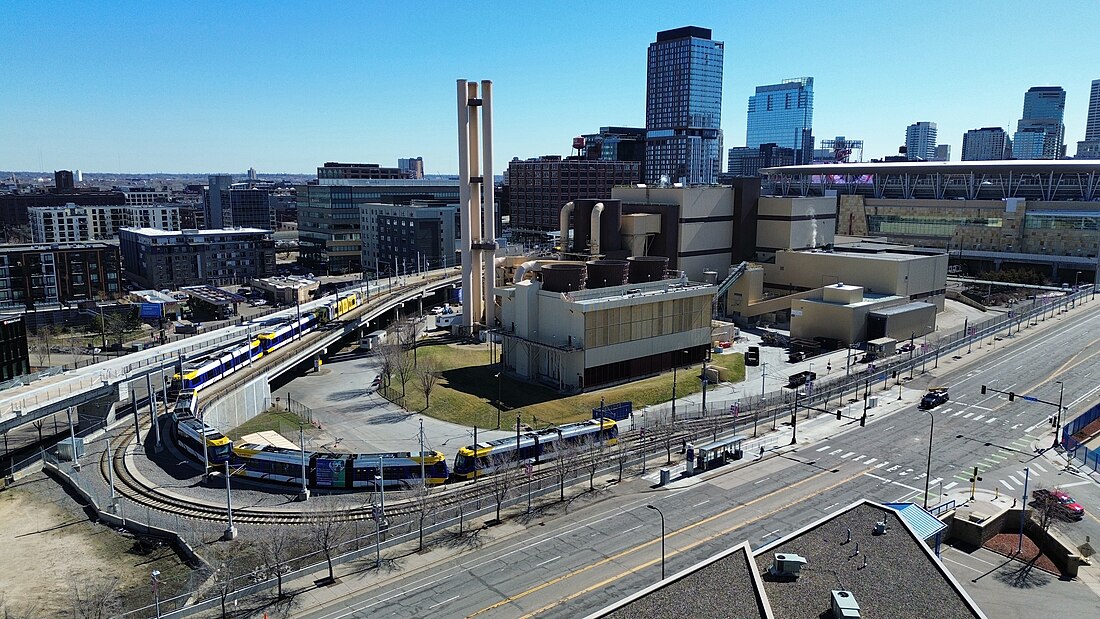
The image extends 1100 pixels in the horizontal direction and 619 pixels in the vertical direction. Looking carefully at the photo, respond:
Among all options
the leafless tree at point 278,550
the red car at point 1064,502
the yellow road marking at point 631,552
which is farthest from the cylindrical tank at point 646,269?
the leafless tree at point 278,550

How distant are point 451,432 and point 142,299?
81.6 m

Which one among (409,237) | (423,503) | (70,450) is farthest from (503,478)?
(409,237)

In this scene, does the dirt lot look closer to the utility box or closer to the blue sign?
the utility box

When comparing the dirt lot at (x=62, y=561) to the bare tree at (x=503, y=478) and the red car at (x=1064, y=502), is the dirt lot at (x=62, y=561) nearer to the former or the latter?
the bare tree at (x=503, y=478)

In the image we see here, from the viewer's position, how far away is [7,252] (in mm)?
110188

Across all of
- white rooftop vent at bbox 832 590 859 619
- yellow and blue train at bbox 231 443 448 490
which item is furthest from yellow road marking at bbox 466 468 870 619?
yellow and blue train at bbox 231 443 448 490

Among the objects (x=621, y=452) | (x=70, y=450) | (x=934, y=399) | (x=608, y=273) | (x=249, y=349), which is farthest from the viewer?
(x=608, y=273)

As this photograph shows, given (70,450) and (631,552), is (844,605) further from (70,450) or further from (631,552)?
(70,450)

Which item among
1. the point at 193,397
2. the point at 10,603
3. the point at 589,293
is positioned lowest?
the point at 10,603

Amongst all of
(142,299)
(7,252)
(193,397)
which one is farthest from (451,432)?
(7,252)

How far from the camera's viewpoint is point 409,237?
152750mm

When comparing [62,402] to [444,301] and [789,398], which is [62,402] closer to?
[789,398]

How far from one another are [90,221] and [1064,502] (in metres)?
204

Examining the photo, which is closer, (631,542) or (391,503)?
(631,542)
